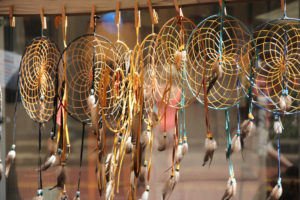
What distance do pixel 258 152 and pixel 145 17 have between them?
89cm

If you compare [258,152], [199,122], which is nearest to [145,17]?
[199,122]

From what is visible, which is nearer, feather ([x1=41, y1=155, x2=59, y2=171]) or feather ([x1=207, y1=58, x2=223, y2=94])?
feather ([x1=207, y1=58, x2=223, y2=94])

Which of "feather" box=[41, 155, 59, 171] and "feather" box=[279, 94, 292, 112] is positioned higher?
"feather" box=[279, 94, 292, 112]

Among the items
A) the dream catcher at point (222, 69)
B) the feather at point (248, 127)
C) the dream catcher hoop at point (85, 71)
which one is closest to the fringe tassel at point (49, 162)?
the dream catcher hoop at point (85, 71)

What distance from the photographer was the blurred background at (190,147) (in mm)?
1721

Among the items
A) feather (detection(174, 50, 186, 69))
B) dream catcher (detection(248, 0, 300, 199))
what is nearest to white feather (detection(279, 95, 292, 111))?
dream catcher (detection(248, 0, 300, 199))

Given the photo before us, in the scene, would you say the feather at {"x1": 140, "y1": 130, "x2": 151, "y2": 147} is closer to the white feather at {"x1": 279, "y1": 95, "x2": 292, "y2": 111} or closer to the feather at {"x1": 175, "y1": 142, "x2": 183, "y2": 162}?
the feather at {"x1": 175, "y1": 142, "x2": 183, "y2": 162}

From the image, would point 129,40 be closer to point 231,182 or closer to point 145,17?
point 145,17

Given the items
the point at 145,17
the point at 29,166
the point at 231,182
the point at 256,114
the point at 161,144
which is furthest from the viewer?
the point at 29,166

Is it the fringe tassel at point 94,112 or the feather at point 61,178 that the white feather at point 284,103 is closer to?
the fringe tassel at point 94,112

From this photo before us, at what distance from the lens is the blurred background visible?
5.65ft

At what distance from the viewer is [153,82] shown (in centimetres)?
113

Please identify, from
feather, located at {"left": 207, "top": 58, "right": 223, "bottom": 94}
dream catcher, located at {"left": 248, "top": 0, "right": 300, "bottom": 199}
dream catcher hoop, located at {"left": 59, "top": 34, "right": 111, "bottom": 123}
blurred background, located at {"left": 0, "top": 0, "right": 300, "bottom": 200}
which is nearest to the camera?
feather, located at {"left": 207, "top": 58, "right": 223, "bottom": 94}

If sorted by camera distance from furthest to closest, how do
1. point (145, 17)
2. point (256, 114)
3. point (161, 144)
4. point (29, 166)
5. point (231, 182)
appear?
point (29, 166) < point (145, 17) < point (256, 114) < point (161, 144) < point (231, 182)
